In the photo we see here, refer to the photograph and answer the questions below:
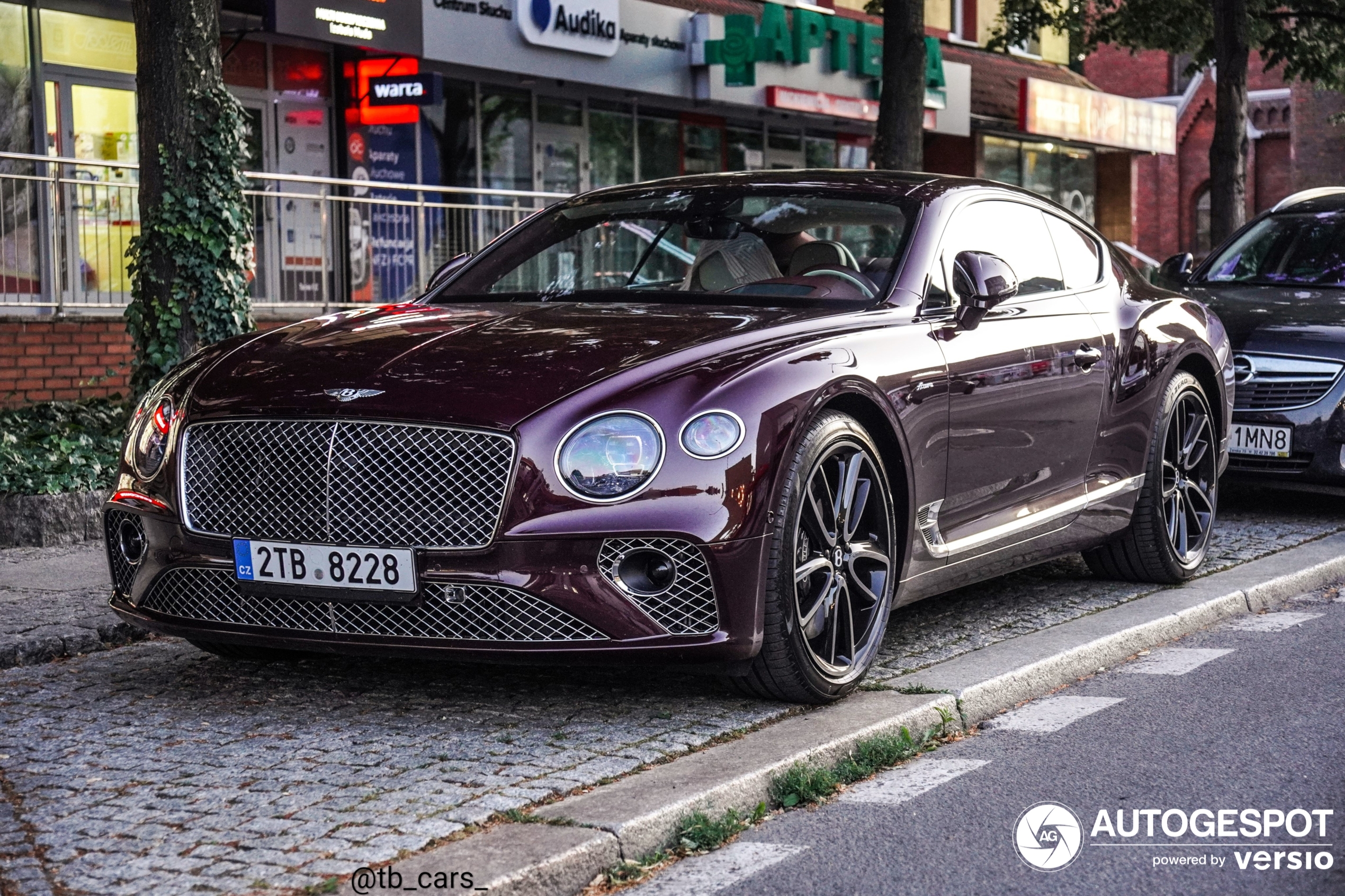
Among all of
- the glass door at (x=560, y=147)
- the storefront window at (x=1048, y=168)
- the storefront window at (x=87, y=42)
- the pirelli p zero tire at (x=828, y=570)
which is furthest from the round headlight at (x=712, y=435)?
the storefront window at (x=1048, y=168)

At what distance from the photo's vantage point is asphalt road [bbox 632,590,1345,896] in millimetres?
3838

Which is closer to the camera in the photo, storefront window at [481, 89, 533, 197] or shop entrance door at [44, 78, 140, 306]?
shop entrance door at [44, 78, 140, 306]

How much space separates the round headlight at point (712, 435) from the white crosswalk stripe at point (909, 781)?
924mm

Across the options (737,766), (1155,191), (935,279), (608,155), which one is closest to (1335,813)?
(737,766)

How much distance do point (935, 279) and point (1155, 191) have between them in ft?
152

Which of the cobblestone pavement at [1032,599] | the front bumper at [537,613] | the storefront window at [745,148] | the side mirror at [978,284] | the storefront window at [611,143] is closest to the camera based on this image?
the front bumper at [537,613]

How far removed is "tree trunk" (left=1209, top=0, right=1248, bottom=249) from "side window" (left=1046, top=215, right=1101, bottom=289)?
11.0 meters

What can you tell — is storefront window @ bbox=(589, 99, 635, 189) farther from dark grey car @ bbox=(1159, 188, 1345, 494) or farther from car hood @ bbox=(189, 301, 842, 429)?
car hood @ bbox=(189, 301, 842, 429)

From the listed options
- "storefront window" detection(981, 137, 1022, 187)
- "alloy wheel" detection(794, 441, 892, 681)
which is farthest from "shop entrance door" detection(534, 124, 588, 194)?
"alloy wheel" detection(794, 441, 892, 681)

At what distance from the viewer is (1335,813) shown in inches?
169

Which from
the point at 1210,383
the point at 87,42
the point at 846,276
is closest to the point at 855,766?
the point at 846,276

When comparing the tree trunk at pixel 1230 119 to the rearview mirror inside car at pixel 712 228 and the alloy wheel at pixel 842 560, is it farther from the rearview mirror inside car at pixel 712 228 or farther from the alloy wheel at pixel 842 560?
the alloy wheel at pixel 842 560

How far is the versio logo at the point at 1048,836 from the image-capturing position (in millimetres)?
3988

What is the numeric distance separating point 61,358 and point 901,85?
6417 millimetres
